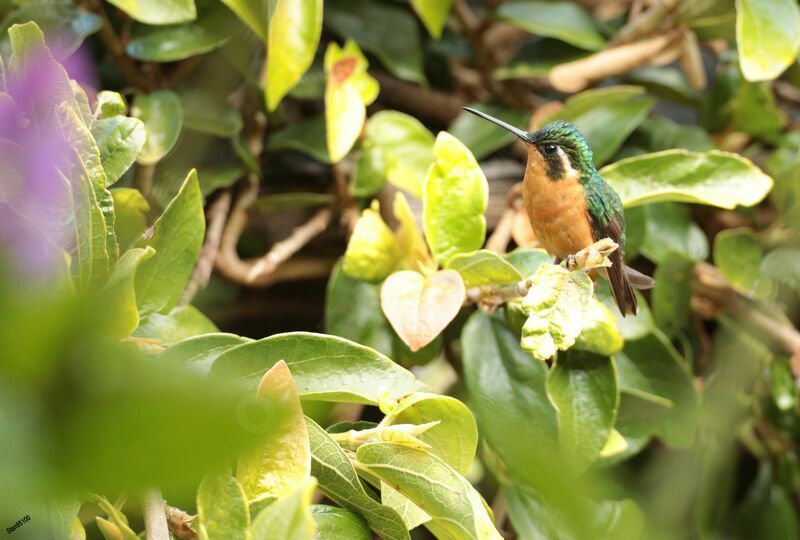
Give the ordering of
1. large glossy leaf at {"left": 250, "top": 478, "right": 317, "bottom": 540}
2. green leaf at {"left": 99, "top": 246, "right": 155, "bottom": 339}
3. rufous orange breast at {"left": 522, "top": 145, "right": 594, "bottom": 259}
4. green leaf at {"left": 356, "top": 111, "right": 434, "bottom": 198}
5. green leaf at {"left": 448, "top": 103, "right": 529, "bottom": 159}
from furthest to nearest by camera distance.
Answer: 1. green leaf at {"left": 448, "top": 103, "right": 529, "bottom": 159}
2. green leaf at {"left": 356, "top": 111, "right": 434, "bottom": 198}
3. rufous orange breast at {"left": 522, "top": 145, "right": 594, "bottom": 259}
4. green leaf at {"left": 99, "top": 246, "right": 155, "bottom": 339}
5. large glossy leaf at {"left": 250, "top": 478, "right": 317, "bottom": 540}

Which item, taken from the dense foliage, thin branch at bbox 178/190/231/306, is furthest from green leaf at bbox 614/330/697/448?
thin branch at bbox 178/190/231/306

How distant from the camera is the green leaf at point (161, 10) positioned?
762mm

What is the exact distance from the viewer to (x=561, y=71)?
3.45 feet

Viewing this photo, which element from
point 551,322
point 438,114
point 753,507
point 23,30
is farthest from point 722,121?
point 23,30

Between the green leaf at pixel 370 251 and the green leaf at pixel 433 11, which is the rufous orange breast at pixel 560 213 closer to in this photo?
the green leaf at pixel 370 251

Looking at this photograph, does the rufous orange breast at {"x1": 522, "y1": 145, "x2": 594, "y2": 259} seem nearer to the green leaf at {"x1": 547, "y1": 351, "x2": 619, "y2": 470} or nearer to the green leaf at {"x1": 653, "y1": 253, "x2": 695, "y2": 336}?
the green leaf at {"x1": 547, "y1": 351, "x2": 619, "y2": 470}

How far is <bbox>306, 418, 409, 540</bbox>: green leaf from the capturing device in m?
0.53

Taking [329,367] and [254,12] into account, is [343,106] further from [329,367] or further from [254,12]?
[329,367]

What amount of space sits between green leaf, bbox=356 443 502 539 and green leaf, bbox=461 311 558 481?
0.20 meters

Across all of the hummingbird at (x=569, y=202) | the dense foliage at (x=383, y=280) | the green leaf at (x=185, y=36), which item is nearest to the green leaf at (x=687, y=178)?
the dense foliage at (x=383, y=280)

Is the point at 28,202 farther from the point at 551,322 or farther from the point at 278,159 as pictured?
the point at 278,159

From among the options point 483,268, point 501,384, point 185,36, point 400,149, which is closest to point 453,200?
point 483,268

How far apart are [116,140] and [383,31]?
60 cm

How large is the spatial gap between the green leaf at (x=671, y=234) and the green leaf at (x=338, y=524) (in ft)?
1.92
